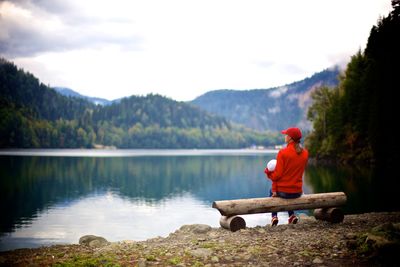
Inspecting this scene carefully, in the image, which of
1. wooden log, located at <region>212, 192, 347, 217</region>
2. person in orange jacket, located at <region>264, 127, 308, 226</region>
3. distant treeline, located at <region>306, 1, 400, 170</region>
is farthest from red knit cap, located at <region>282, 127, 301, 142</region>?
distant treeline, located at <region>306, 1, 400, 170</region>

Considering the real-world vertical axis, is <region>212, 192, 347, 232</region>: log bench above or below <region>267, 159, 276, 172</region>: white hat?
below

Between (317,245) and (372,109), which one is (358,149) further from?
(317,245)

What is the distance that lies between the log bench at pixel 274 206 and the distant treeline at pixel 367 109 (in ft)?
109

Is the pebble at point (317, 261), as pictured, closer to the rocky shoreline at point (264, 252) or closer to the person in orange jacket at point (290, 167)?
the rocky shoreline at point (264, 252)

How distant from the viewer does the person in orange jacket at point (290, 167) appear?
13508 millimetres

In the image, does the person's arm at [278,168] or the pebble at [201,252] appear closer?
the pebble at [201,252]

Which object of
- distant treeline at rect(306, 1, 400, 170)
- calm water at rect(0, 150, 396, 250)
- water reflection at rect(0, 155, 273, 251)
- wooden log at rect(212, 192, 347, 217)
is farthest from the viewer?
distant treeline at rect(306, 1, 400, 170)

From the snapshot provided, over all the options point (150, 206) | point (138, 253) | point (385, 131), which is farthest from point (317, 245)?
point (385, 131)

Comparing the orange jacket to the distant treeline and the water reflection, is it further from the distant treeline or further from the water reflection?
the distant treeline

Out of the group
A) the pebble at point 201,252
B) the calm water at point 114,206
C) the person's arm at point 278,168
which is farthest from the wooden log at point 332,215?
the calm water at point 114,206

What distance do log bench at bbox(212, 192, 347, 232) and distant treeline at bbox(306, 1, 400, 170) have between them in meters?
33.2

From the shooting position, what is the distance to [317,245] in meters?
11.4

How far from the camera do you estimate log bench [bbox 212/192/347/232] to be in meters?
13.8

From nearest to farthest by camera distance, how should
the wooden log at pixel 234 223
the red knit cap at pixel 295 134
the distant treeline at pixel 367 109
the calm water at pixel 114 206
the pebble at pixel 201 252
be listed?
1. the pebble at pixel 201 252
2. the red knit cap at pixel 295 134
3. the wooden log at pixel 234 223
4. the calm water at pixel 114 206
5. the distant treeline at pixel 367 109
